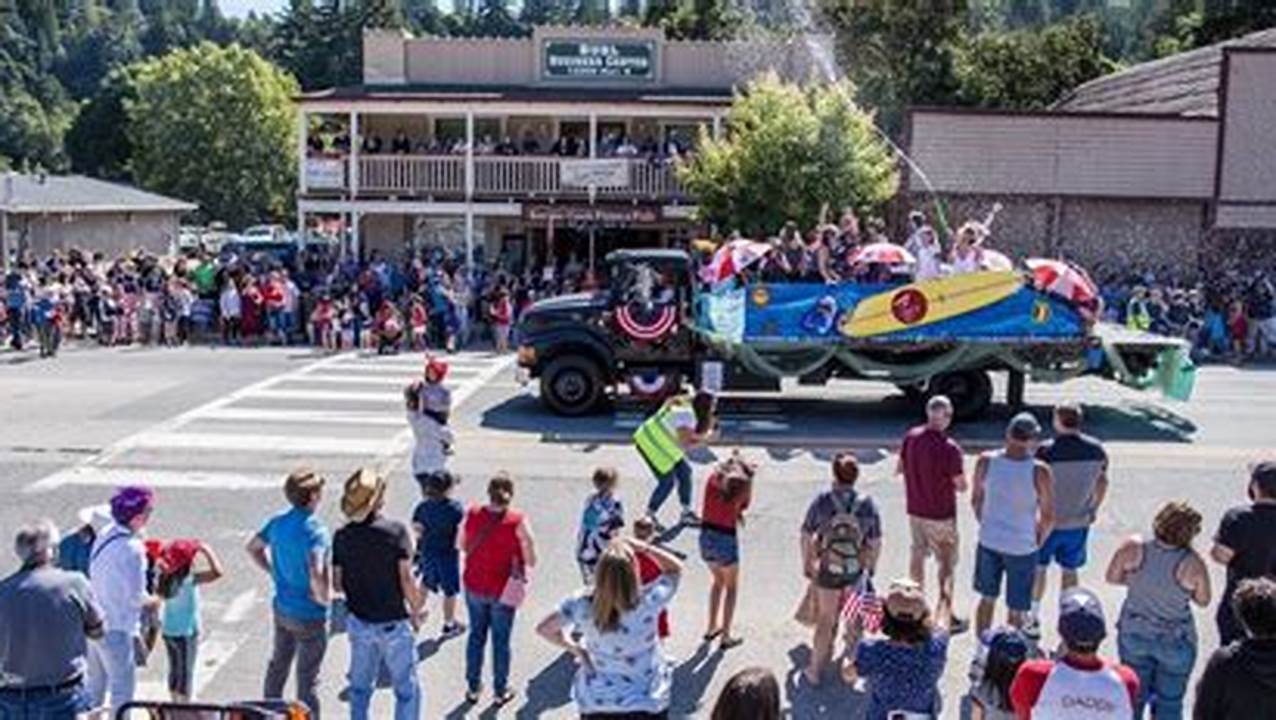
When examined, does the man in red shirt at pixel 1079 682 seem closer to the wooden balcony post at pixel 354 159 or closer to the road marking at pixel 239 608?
the road marking at pixel 239 608

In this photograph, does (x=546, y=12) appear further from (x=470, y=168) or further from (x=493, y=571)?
(x=493, y=571)

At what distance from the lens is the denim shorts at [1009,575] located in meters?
10.2

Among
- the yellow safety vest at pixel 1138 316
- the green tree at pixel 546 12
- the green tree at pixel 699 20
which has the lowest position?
the yellow safety vest at pixel 1138 316

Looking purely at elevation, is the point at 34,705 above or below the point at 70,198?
below

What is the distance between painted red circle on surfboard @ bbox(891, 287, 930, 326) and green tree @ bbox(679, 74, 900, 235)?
10593 mm

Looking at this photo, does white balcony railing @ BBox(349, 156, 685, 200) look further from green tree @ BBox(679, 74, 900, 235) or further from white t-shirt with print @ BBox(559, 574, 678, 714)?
white t-shirt with print @ BBox(559, 574, 678, 714)

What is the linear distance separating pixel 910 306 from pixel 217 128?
50.3 m

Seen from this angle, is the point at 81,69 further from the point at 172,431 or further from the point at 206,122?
the point at 172,431

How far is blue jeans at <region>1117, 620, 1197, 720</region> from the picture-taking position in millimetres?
8250

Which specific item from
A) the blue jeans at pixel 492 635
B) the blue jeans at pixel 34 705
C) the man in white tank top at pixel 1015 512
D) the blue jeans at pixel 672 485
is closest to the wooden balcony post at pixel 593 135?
the blue jeans at pixel 672 485

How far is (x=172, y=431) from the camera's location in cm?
1850

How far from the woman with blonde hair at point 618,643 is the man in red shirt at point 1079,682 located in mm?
1631

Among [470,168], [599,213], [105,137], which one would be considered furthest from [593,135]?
[105,137]

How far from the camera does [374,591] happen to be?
8234mm
